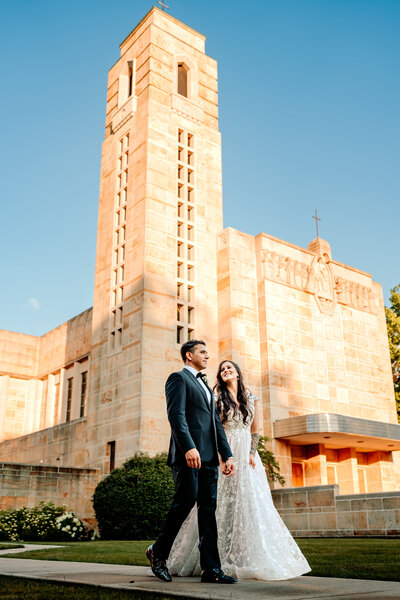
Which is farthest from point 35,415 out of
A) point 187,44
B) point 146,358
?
point 187,44

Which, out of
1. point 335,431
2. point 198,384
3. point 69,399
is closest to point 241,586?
point 198,384

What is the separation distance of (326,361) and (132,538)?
1222cm

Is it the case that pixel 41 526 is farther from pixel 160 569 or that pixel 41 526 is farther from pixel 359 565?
pixel 160 569

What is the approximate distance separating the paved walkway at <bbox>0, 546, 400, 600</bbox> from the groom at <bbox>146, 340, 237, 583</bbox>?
0.21m

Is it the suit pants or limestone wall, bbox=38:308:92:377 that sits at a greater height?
limestone wall, bbox=38:308:92:377

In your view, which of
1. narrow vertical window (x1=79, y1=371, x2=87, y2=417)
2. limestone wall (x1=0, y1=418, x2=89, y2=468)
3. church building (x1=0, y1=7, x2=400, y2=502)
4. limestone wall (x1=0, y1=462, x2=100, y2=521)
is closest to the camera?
limestone wall (x1=0, y1=462, x2=100, y2=521)

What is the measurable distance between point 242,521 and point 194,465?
54.2 inches

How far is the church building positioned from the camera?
71.8 ft

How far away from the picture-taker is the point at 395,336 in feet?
103

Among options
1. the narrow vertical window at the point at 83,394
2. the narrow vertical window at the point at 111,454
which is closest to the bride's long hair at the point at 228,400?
the narrow vertical window at the point at 111,454

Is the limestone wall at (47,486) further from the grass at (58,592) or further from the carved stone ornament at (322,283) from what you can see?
the grass at (58,592)

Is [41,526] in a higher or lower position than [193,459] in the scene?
lower

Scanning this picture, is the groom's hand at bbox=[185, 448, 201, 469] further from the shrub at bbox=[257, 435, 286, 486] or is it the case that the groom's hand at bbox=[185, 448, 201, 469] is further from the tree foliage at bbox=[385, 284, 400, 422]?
the tree foliage at bbox=[385, 284, 400, 422]

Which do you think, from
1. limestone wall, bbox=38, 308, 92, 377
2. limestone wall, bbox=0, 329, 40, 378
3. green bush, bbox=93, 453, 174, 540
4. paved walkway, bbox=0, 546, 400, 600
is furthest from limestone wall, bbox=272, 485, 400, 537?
limestone wall, bbox=0, 329, 40, 378
